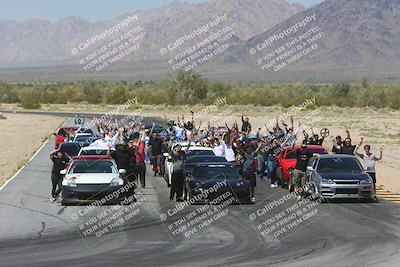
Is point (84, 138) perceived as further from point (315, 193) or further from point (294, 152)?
point (315, 193)

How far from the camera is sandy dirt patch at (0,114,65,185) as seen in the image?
120ft

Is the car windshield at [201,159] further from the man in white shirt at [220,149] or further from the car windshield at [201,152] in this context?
the car windshield at [201,152]

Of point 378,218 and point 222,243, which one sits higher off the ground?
point 222,243

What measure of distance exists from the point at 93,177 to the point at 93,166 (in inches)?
36.7

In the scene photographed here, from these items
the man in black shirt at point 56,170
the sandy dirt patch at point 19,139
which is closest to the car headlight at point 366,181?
the man in black shirt at point 56,170

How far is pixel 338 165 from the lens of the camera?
2339 centimetres

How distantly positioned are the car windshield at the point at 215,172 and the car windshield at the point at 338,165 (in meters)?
2.31

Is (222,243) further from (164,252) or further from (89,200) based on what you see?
(89,200)

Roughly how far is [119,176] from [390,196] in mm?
7569

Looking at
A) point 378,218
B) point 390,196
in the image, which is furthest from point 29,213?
point 390,196

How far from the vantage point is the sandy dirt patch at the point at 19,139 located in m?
36.6

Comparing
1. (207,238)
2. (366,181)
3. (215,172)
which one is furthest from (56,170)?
(366,181)

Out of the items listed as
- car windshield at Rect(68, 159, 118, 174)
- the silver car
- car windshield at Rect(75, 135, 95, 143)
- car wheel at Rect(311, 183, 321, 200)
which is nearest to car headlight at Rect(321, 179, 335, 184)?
the silver car

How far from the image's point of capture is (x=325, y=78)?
640ft
